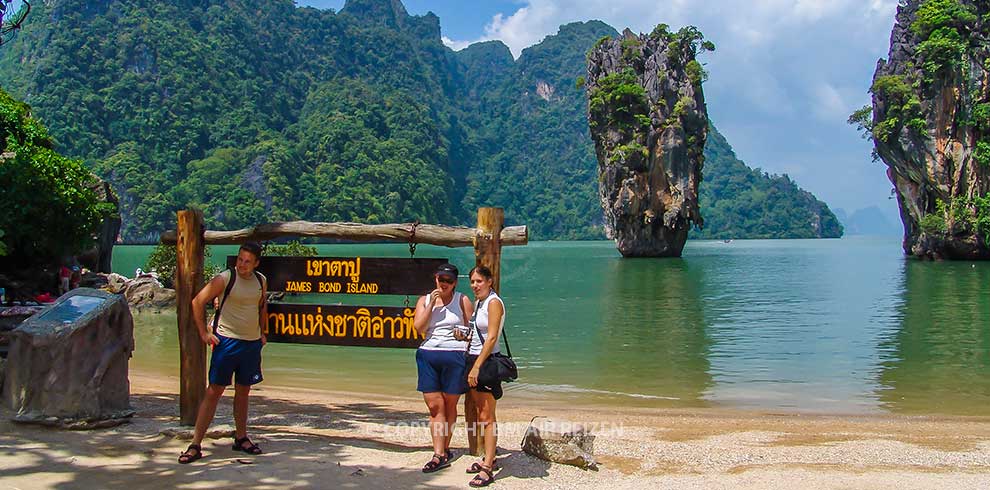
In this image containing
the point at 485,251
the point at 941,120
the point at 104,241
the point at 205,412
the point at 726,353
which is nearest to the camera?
the point at 205,412

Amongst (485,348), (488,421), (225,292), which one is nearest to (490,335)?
(485,348)

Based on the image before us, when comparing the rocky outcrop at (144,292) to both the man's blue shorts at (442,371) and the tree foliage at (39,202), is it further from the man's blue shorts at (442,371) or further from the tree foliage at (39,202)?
the man's blue shorts at (442,371)

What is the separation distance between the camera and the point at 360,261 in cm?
598

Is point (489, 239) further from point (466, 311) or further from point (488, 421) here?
point (488, 421)

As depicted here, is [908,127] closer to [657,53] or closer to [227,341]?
A: [657,53]

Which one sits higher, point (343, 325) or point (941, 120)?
point (941, 120)

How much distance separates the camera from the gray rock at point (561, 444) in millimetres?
5371

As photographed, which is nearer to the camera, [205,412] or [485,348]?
[485,348]

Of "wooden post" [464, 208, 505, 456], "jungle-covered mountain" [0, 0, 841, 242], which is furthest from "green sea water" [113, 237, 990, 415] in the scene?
"jungle-covered mountain" [0, 0, 841, 242]

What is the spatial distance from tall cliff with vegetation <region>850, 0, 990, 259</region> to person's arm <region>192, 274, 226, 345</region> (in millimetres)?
45995

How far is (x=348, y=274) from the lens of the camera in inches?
236

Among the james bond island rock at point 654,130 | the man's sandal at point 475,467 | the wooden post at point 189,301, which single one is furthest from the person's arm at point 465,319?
the james bond island rock at point 654,130

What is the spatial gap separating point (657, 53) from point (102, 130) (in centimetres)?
7832

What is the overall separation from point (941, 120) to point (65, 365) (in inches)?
1900
